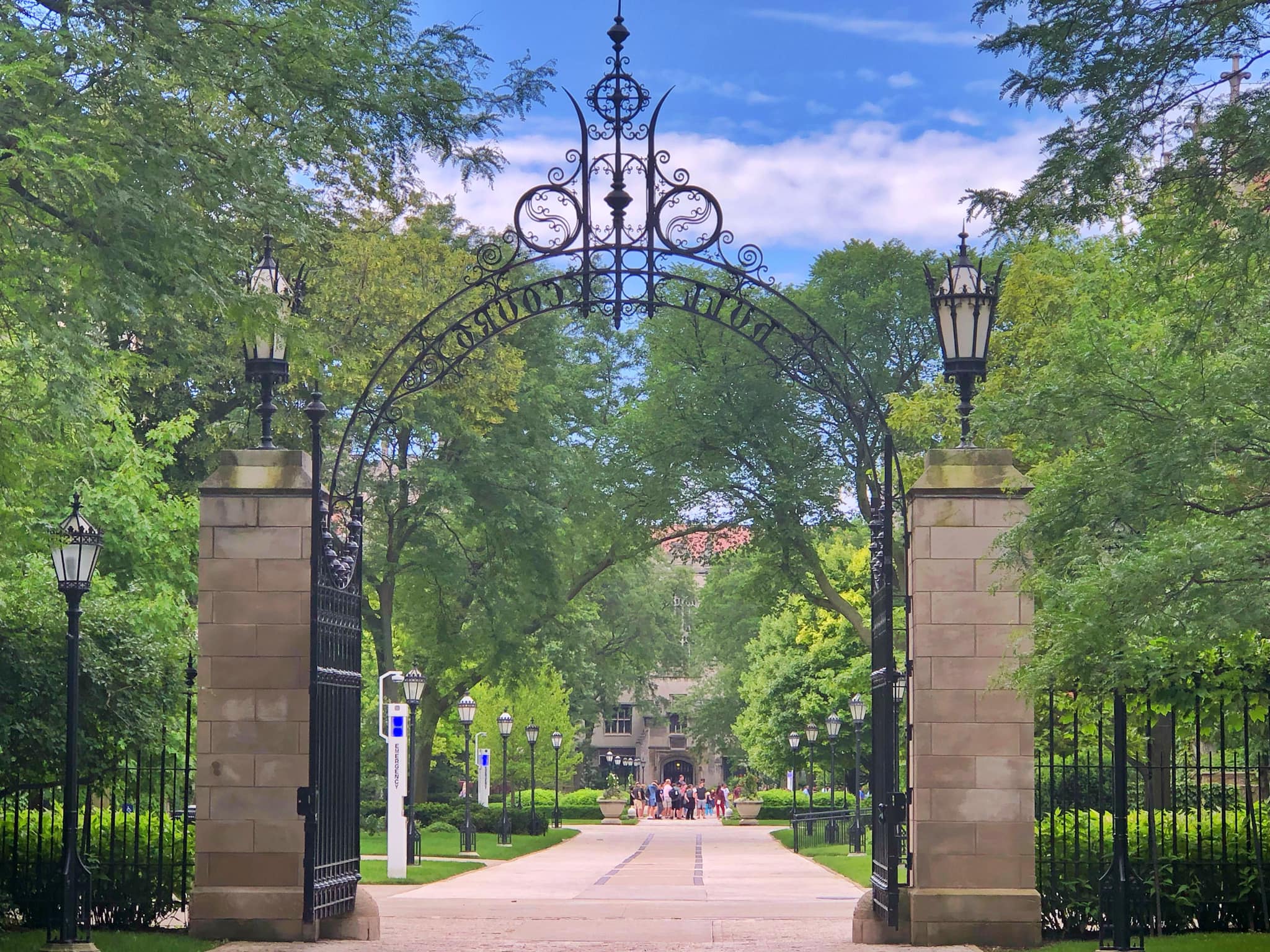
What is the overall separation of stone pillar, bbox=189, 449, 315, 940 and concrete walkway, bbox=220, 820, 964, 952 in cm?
51

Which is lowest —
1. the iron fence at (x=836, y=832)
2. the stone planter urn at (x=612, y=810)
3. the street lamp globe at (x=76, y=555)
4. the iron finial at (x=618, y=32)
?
the stone planter urn at (x=612, y=810)

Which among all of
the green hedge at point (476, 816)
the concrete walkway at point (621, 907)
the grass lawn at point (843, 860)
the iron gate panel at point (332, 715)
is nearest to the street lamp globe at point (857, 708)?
the grass lawn at point (843, 860)

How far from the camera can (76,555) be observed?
11.8 metres

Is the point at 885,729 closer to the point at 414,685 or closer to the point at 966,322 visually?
the point at 966,322

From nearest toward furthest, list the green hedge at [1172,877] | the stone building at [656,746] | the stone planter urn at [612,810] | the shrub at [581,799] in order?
the green hedge at [1172,877]
the stone planter urn at [612,810]
the shrub at [581,799]
the stone building at [656,746]

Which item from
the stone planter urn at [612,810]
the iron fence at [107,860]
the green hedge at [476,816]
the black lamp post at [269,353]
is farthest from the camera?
the stone planter urn at [612,810]

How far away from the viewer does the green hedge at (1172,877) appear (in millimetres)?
12992

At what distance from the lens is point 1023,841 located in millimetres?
12430

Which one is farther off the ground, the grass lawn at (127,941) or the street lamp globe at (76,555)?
the street lamp globe at (76,555)

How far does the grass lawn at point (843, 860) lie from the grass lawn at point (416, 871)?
636 cm

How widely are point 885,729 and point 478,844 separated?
2572 centimetres

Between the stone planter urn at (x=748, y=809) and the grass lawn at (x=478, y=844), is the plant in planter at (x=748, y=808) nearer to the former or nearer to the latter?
the stone planter urn at (x=748, y=809)

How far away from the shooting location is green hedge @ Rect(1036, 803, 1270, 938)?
42.6ft

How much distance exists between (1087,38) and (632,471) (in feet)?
91.8
